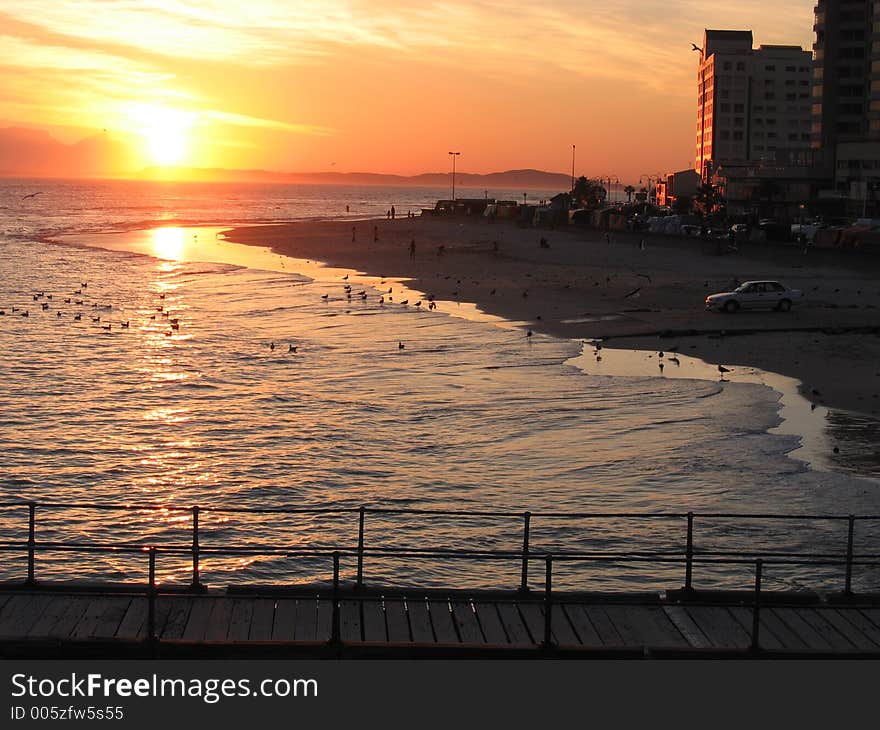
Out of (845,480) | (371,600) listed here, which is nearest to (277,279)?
(845,480)

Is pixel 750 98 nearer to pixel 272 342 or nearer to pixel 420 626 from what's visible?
pixel 272 342

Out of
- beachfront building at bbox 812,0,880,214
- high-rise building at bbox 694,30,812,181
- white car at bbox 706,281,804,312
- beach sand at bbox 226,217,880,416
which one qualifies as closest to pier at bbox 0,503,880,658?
beach sand at bbox 226,217,880,416

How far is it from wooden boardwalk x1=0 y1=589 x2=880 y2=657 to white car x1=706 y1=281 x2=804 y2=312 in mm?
37333

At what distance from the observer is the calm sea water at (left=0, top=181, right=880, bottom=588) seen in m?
20.1

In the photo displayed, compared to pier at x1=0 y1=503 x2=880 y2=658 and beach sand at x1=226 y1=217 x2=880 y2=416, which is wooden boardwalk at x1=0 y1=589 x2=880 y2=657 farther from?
beach sand at x1=226 y1=217 x2=880 y2=416

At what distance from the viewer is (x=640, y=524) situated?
68.7 ft

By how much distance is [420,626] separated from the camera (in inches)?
492

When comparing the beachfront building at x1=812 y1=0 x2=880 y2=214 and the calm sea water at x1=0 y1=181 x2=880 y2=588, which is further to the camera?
the beachfront building at x1=812 y1=0 x2=880 y2=214

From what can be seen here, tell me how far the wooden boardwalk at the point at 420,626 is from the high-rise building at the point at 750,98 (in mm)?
176427

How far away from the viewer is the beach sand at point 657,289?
125 feet

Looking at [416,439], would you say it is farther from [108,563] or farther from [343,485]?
[108,563]

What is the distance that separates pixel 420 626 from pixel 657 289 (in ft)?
162

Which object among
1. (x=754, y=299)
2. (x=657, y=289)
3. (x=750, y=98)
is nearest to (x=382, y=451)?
(x=754, y=299)

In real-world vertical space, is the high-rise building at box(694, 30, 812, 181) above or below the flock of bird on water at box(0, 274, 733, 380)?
above
